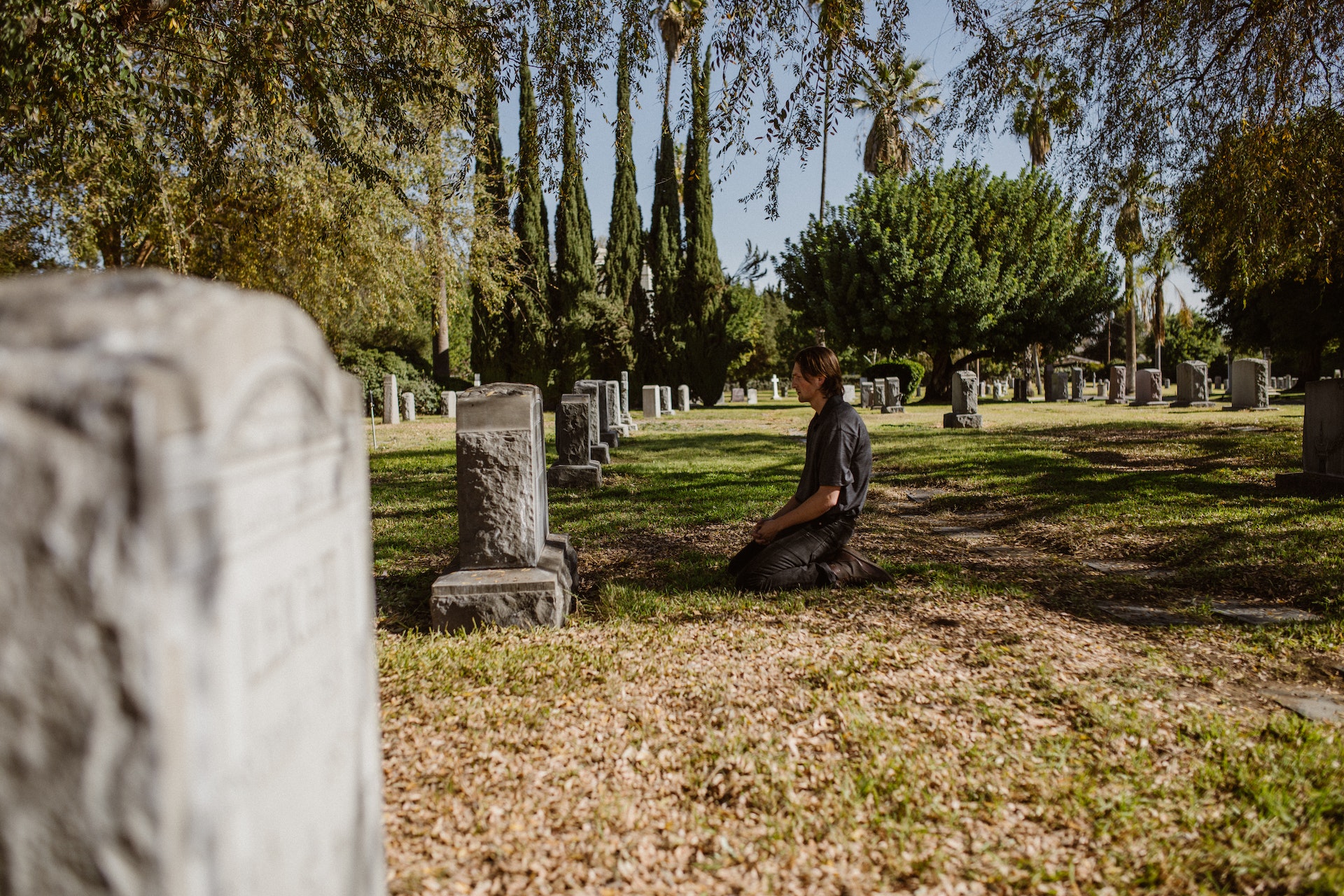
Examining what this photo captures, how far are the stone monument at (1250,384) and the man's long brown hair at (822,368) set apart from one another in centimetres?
1829

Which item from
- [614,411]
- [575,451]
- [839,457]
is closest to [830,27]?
[839,457]

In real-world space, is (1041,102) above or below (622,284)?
below

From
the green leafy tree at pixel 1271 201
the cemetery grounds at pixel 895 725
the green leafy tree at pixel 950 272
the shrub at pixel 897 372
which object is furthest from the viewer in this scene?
the shrub at pixel 897 372

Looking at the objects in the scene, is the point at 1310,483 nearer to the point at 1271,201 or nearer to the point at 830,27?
the point at 1271,201

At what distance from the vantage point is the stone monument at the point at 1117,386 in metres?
26.0

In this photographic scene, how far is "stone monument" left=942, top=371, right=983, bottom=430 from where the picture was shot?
16.8 m

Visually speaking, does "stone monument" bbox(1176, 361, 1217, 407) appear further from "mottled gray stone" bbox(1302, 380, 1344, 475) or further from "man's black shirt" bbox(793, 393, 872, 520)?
"man's black shirt" bbox(793, 393, 872, 520)

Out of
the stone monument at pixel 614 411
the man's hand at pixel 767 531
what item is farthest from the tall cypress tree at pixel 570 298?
the man's hand at pixel 767 531

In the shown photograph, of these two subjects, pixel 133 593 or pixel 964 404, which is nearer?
pixel 133 593

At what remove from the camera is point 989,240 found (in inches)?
1096

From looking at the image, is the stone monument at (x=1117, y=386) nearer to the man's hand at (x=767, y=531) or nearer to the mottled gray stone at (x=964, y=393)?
the mottled gray stone at (x=964, y=393)

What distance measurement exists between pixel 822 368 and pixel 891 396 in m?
19.8

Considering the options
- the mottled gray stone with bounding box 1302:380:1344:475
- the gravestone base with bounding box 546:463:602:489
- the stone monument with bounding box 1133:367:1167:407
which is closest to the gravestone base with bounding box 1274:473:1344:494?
the mottled gray stone with bounding box 1302:380:1344:475

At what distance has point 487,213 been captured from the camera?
18328mm
